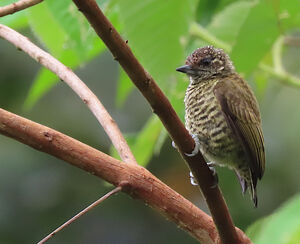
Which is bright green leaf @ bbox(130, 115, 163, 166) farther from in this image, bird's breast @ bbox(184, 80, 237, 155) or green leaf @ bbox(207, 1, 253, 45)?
green leaf @ bbox(207, 1, 253, 45)

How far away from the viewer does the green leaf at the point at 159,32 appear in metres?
2.35

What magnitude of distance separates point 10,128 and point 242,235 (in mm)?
763

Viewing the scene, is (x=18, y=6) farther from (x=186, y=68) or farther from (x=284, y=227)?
(x=186, y=68)

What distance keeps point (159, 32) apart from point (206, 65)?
0.96 metres

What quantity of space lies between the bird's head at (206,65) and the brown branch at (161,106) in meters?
1.30

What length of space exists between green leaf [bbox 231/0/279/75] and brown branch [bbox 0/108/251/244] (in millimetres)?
692

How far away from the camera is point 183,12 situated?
2.37 meters

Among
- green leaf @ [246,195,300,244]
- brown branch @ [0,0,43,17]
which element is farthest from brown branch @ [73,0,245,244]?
brown branch @ [0,0,43,17]

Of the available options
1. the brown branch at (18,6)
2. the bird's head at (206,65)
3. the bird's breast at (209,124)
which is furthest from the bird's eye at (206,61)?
the brown branch at (18,6)

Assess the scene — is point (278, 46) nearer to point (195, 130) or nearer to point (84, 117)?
point (195, 130)

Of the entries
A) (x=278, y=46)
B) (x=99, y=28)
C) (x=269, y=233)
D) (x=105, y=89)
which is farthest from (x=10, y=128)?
(x=105, y=89)

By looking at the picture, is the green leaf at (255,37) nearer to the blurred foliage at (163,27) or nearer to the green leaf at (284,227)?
the blurred foliage at (163,27)

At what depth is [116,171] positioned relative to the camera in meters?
1.89

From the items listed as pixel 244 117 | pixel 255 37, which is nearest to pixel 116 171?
pixel 255 37
